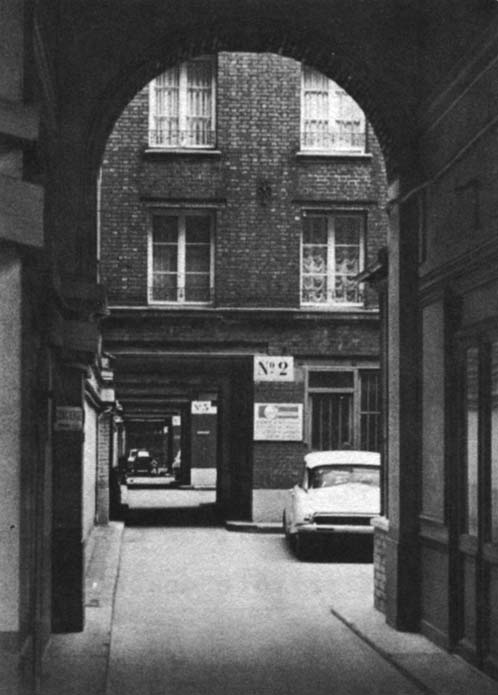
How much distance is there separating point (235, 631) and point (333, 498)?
8958mm

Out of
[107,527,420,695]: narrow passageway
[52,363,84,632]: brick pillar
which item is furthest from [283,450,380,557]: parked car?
[52,363,84,632]: brick pillar

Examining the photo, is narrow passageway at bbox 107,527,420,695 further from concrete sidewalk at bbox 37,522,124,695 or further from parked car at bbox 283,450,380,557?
parked car at bbox 283,450,380,557

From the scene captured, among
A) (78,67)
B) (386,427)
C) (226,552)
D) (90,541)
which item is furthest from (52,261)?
(226,552)

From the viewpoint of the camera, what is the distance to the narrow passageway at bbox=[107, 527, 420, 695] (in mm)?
10703

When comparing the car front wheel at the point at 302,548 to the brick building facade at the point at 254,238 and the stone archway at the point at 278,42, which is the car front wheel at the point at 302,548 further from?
Answer: the stone archway at the point at 278,42

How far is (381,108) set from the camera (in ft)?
43.3

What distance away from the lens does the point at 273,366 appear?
92.0ft

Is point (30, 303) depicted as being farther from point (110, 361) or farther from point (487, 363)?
point (110, 361)

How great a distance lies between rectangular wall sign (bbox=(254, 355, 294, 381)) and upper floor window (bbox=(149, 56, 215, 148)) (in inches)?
179

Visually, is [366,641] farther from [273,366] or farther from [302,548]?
[273,366]

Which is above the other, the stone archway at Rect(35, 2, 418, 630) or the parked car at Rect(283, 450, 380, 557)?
the stone archway at Rect(35, 2, 418, 630)

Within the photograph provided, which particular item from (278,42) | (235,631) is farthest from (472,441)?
(278,42)

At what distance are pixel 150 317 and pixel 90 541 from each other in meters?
7.26

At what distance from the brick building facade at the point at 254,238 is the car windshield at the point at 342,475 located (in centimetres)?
411
